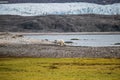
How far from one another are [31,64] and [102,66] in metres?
7.66

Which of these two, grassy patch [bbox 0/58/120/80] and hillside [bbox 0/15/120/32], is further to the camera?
hillside [bbox 0/15/120/32]

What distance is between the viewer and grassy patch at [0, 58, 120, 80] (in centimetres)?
3888

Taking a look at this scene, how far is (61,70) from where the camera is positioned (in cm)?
4381

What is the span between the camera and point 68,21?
192250 millimetres

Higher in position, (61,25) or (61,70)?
(61,70)

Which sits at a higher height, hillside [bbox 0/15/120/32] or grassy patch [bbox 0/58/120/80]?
grassy patch [bbox 0/58/120/80]

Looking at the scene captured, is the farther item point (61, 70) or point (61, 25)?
point (61, 25)

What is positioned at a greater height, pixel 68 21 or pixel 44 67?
pixel 44 67

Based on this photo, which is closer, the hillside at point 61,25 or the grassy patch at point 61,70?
the grassy patch at point 61,70

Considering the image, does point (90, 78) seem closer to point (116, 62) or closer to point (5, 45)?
point (116, 62)

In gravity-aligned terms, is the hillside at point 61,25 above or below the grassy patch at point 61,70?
below

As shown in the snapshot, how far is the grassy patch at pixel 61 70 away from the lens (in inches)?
1531

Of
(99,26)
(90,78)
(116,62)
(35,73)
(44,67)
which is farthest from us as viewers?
(99,26)

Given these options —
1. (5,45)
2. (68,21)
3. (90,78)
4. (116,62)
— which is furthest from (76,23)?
(90,78)
